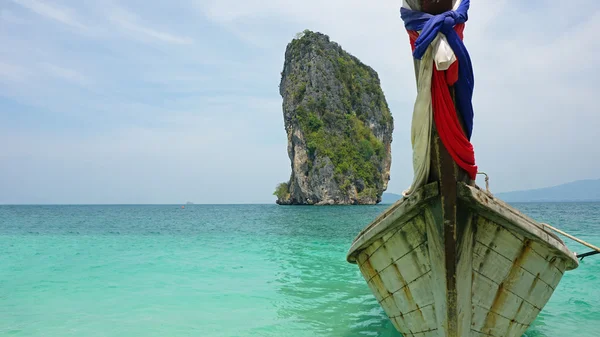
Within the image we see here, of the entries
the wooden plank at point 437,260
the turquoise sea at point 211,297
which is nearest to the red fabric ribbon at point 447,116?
the wooden plank at point 437,260

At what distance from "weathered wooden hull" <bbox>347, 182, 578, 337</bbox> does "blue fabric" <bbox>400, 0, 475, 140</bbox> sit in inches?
27.7

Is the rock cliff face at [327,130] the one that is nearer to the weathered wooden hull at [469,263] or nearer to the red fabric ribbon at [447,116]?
the weathered wooden hull at [469,263]

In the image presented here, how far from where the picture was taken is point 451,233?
3.62m

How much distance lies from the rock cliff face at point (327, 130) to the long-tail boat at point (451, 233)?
203 feet

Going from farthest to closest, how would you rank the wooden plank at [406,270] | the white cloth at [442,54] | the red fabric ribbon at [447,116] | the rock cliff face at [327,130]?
the rock cliff face at [327,130] < the wooden plank at [406,270] < the red fabric ribbon at [447,116] < the white cloth at [442,54]

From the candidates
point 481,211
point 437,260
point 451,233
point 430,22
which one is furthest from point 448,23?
point 437,260

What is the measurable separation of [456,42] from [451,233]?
1.65 m

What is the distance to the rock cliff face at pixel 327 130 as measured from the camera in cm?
6756

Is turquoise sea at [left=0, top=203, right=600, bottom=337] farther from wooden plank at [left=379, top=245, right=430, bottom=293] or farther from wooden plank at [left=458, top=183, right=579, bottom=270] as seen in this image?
wooden plank at [left=458, top=183, right=579, bottom=270]

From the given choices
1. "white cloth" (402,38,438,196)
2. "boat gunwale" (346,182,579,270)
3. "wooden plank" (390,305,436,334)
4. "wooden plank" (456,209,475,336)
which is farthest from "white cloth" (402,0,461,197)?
"wooden plank" (390,305,436,334)

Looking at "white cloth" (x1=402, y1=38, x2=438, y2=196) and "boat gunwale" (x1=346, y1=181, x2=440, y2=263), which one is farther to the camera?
"boat gunwale" (x1=346, y1=181, x2=440, y2=263)

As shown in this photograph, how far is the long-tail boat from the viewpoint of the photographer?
3.43m

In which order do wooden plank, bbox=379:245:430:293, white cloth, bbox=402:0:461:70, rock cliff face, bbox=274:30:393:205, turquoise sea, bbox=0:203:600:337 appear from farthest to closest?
rock cliff face, bbox=274:30:393:205 < turquoise sea, bbox=0:203:600:337 < wooden plank, bbox=379:245:430:293 < white cloth, bbox=402:0:461:70

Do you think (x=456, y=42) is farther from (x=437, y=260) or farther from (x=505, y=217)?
(x=437, y=260)
